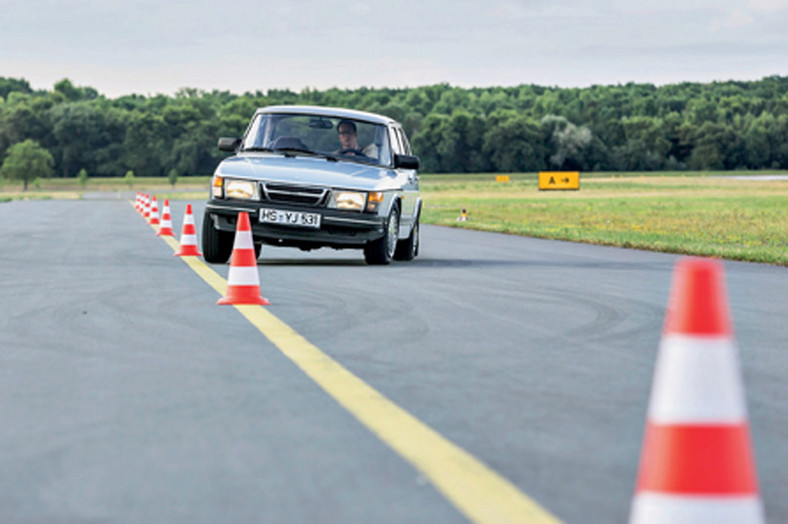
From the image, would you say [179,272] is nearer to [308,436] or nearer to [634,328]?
[634,328]

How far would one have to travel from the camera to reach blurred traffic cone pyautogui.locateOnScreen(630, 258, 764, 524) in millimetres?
3180

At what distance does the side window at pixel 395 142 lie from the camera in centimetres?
1602

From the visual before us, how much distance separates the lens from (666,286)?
41.9 feet

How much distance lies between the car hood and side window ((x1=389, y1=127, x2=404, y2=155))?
89cm

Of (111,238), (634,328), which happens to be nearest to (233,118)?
(111,238)

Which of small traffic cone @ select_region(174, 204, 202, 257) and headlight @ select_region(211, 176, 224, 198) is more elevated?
headlight @ select_region(211, 176, 224, 198)

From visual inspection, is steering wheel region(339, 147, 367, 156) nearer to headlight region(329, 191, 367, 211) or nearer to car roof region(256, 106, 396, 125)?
car roof region(256, 106, 396, 125)

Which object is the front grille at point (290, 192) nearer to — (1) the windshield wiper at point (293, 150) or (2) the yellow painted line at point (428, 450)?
(1) the windshield wiper at point (293, 150)

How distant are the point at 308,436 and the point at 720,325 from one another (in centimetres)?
216

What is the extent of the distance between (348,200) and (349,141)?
1.49m

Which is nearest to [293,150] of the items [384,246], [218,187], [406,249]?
[218,187]

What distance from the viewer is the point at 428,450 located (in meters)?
4.84

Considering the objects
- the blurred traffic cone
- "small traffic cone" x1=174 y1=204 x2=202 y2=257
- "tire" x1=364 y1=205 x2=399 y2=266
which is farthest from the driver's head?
the blurred traffic cone

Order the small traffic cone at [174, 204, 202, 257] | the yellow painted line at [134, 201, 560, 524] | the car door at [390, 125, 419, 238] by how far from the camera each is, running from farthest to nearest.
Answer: the small traffic cone at [174, 204, 202, 257] < the car door at [390, 125, 419, 238] < the yellow painted line at [134, 201, 560, 524]
